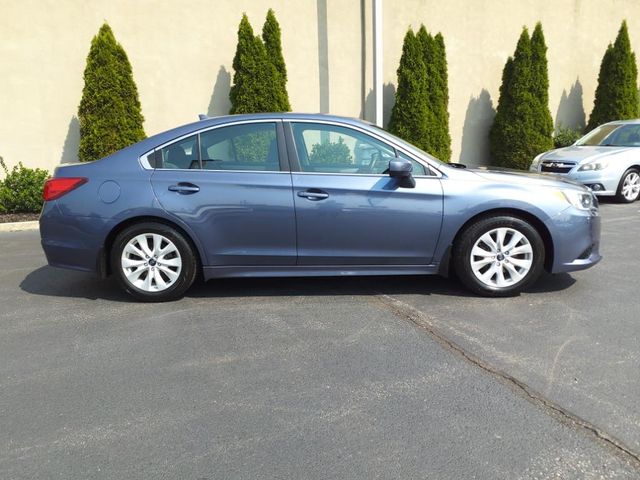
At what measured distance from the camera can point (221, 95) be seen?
36.0ft

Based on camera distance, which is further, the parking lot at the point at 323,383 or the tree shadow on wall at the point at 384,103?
the tree shadow on wall at the point at 384,103

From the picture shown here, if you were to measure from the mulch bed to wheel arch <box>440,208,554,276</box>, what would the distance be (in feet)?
22.0

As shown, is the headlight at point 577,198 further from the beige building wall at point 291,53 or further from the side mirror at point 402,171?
the beige building wall at point 291,53

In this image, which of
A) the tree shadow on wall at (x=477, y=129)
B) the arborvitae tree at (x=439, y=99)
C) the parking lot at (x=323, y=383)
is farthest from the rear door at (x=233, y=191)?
the tree shadow on wall at (x=477, y=129)

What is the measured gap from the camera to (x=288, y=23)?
1130 cm

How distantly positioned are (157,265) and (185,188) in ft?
2.20

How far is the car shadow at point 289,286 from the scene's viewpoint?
4.75 metres

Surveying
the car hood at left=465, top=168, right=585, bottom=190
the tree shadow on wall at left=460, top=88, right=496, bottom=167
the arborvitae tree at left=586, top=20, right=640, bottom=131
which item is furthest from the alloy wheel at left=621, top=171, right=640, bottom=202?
the car hood at left=465, top=168, right=585, bottom=190

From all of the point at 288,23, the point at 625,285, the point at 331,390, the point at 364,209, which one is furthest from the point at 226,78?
the point at 331,390

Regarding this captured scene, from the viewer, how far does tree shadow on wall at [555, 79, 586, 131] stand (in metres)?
14.2

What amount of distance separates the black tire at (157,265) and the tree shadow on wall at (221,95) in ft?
23.0

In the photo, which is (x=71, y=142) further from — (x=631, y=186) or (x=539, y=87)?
(x=631, y=186)

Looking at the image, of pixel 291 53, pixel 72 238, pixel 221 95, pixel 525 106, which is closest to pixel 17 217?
pixel 221 95

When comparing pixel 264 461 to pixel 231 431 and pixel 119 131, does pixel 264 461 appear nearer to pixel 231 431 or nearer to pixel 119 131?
pixel 231 431
